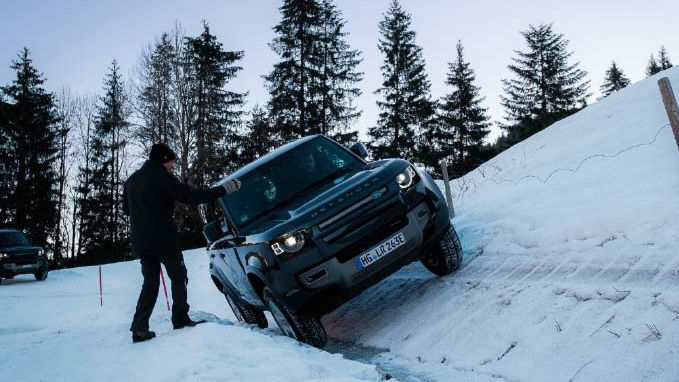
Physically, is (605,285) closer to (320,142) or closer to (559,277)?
(559,277)

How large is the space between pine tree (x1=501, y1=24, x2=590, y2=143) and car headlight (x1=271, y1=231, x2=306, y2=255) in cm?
3414

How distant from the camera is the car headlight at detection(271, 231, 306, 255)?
4211 mm

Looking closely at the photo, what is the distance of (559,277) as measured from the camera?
4504 millimetres

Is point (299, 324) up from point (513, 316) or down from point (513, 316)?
up

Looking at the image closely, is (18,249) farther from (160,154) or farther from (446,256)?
(446,256)

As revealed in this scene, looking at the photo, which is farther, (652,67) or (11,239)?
(652,67)

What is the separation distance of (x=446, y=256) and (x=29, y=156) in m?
36.6

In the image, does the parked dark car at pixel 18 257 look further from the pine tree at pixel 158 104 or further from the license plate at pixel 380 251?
the license plate at pixel 380 251

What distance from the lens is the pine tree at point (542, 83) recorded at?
118 feet

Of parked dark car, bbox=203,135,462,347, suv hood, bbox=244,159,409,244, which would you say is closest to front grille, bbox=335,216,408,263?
parked dark car, bbox=203,135,462,347

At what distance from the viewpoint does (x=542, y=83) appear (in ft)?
119

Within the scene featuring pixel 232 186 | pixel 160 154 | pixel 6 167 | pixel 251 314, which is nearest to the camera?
pixel 232 186

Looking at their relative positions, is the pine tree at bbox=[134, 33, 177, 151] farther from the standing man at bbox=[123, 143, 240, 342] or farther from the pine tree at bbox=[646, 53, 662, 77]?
the pine tree at bbox=[646, 53, 662, 77]

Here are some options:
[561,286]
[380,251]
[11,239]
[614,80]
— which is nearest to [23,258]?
[11,239]
